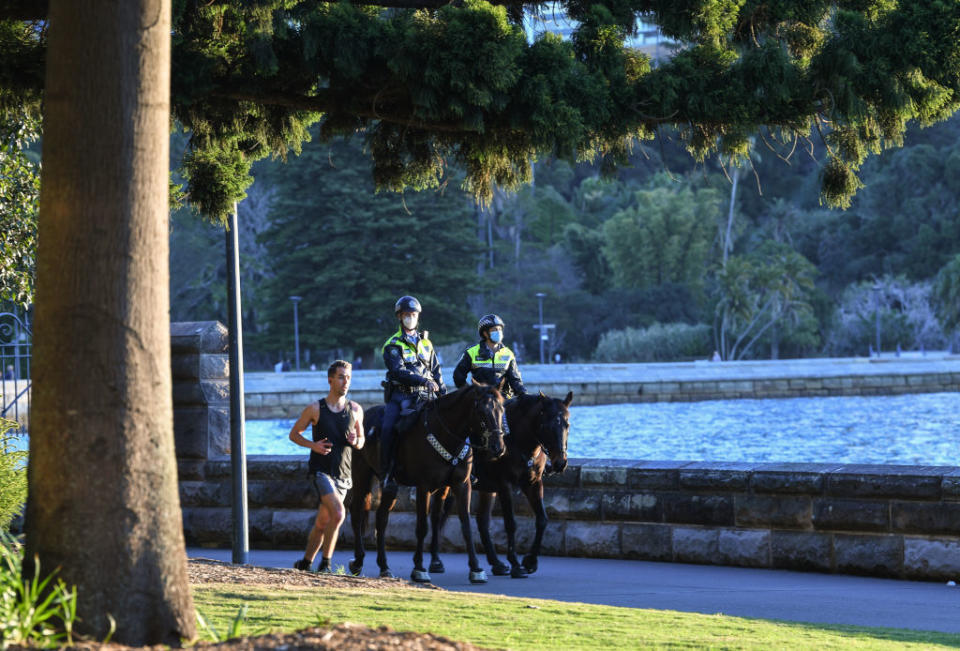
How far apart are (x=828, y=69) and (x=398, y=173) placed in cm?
360

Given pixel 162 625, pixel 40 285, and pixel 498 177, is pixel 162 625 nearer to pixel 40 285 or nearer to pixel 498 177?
pixel 40 285

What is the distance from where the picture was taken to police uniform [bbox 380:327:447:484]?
11.7 meters

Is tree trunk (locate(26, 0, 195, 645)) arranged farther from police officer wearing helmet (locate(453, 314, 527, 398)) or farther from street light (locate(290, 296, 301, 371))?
street light (locate(290, 296, 301, 371))

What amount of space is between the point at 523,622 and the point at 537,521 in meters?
4.35

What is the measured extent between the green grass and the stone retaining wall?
2973mm

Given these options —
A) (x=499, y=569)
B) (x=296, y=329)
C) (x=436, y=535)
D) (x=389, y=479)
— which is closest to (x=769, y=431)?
(x=296, y=329)

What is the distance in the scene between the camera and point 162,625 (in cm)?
540

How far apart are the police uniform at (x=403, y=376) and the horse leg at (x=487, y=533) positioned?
3.63 ft

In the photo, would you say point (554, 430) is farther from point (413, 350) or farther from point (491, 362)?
point (413, 350)

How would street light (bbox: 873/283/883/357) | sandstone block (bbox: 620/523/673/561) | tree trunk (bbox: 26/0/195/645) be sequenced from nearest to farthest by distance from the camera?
tree trunk (bbox: 26/0/195/645) → sandstone block (bbox: 620/523/673/561) → street light (bbox: 873/283/883/357)

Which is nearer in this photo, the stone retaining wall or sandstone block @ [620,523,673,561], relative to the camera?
the stone retaining wall

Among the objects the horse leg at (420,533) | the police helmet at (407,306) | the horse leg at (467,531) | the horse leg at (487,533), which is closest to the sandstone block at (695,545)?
the horse leg at (487,533)

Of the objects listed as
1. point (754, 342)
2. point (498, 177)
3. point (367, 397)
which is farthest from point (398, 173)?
point (754, 342)

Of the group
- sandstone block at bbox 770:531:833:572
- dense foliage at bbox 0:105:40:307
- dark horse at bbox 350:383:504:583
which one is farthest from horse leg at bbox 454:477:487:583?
dense foliage at bbox 0:105:40:307
